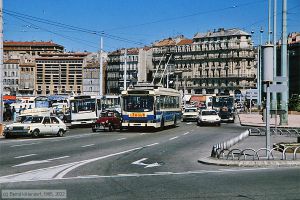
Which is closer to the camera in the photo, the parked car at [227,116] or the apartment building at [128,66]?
the parked car at [227,116]

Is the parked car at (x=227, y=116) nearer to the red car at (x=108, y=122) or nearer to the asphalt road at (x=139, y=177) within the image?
the red car at (x=108, y=122)

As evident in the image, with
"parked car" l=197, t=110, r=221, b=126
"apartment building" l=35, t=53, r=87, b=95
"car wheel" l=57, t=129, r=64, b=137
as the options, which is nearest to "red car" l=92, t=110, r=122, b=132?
"car wheel" l=57, t=129, r=64, b=137

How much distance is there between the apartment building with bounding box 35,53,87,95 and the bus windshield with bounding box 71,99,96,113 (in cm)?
14709

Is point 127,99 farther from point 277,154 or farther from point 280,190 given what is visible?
point 280,190

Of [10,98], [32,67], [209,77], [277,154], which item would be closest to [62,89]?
[32,67]

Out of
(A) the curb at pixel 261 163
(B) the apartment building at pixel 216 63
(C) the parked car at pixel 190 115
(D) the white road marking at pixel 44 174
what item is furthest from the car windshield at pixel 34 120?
(B) the apartment building at pixel 216 63

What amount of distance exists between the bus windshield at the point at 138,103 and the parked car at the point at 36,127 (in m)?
4.83

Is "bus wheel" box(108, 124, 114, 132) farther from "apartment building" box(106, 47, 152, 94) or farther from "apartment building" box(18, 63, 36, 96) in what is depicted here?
"apartment building" box(18, 63, 36, 96)

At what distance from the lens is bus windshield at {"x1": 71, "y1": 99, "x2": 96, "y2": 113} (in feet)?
143

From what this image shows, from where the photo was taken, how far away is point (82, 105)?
4400 cm

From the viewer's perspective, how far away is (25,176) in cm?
1310

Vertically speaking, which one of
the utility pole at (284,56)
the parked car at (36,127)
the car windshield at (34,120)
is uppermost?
the utility pole at (284,56)

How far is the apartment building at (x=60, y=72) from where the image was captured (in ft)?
628

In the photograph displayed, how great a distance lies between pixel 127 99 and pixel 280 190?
2502 centimetres
